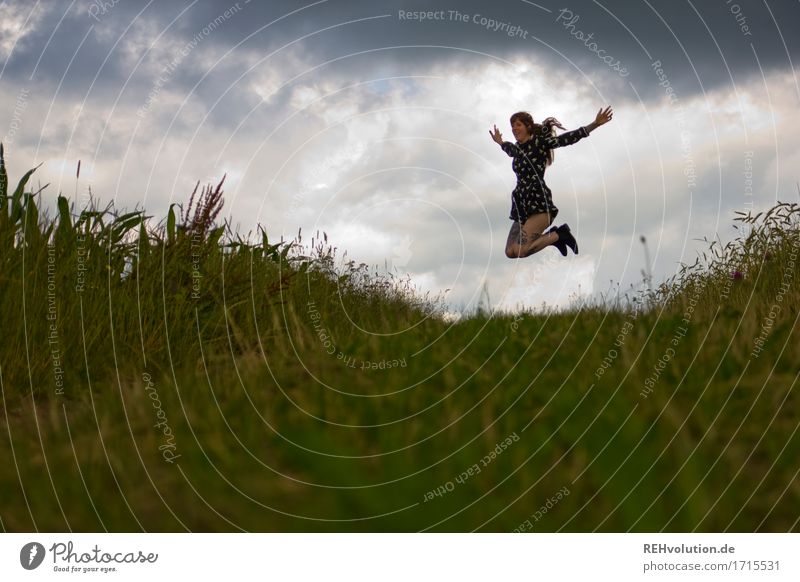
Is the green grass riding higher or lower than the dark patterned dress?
lower

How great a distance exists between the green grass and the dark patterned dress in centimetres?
330

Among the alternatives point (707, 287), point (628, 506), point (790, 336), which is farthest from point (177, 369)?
point (707, 287)

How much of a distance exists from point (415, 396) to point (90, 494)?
170 centimetres

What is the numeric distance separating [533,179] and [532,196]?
0.24 metres

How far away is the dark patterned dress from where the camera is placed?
10.1 metres
